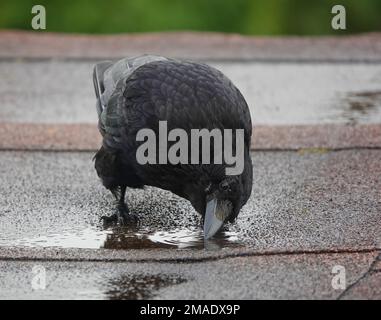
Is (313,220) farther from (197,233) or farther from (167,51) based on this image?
(167,51)

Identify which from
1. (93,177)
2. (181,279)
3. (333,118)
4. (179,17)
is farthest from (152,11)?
(181,279)

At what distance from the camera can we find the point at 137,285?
17.8 ft

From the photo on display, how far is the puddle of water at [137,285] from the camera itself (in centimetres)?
529

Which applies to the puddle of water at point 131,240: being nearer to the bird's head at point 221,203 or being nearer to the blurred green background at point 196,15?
the bird's head at point 221,203

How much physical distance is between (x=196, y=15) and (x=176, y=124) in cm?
847

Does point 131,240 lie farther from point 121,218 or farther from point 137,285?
point 137,285

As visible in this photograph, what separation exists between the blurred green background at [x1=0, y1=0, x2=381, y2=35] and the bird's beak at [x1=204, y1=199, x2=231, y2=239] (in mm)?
8236

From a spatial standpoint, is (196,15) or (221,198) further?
(196,15)

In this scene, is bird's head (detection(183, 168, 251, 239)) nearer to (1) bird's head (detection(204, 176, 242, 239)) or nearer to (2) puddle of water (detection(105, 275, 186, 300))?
(1) bird's head (detection(204, 176, 242, 239))

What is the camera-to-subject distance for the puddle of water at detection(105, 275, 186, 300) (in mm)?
5290

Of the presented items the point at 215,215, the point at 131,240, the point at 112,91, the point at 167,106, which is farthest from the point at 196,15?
the point at 215,215

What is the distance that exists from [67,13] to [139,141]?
8.28 meters

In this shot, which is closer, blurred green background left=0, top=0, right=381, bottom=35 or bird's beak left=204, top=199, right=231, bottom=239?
bird's beak left=204, top=199, right=231, bottom=239

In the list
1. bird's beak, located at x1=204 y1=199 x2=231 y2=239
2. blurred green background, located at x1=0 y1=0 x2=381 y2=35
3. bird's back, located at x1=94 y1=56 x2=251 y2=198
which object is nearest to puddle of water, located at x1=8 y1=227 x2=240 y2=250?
bird's beak, located at x1=204 y1=199 x2=231 y2=239
